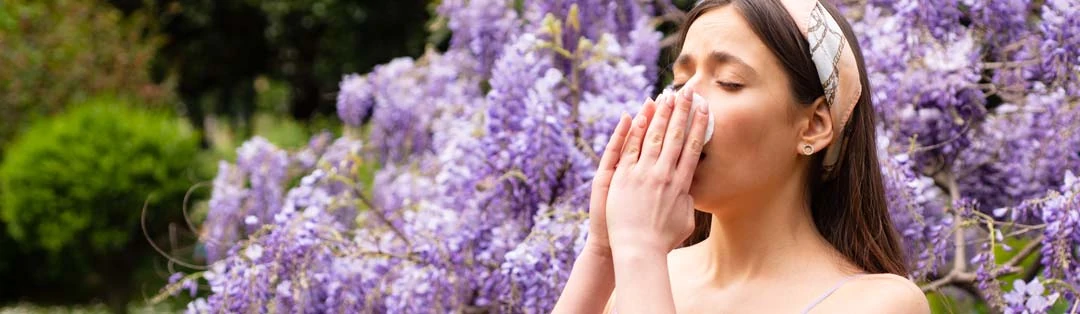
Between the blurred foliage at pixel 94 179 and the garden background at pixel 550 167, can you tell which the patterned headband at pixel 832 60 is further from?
the blurred foliage at pixel 94 179

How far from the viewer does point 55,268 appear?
9055 mm

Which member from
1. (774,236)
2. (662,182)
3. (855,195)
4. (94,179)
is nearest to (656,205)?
(662,182)

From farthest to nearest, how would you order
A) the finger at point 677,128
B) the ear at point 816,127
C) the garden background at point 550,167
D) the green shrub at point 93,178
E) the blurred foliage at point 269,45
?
the blurred foliage at point 269,45
the green shrub at point 93,178
the garden background at point 550,167
the ear at point 816,127
the finger at point 677,128

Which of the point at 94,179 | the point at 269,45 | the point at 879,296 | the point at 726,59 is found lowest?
the point at 879,296

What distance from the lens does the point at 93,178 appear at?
7.98 metres

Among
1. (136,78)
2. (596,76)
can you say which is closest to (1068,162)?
(596,76)

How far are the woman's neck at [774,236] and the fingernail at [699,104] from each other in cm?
17

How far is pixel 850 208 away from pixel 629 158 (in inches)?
14.4

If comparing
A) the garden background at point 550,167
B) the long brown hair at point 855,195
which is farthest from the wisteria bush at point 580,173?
the long brown hair at point 855,195

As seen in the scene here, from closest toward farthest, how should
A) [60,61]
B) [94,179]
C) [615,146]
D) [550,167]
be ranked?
[615,146] → [550,167] → [94,179] → [60,61]

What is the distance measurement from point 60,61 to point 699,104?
387 inches

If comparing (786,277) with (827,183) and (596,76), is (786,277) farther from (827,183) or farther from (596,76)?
(596,76)

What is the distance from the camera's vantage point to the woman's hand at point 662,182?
1.59m

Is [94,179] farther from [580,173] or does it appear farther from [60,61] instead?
[580,173]
